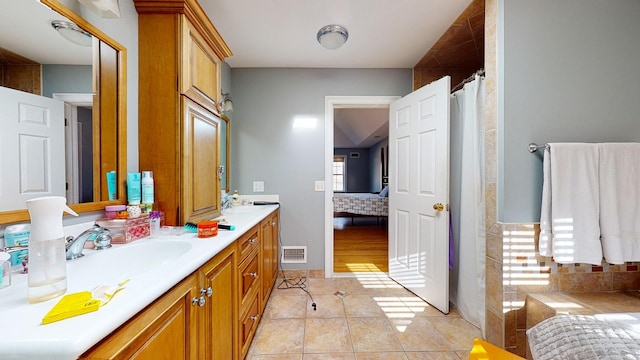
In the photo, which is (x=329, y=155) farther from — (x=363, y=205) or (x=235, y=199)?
(x=363, y=205)

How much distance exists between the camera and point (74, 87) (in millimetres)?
994

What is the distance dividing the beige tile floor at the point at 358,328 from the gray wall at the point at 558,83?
0.98m

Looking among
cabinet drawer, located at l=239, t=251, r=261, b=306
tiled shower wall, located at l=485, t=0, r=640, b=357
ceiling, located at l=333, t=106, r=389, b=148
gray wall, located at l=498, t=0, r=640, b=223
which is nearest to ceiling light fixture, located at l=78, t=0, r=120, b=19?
cabinet drawer, located at l=239, t=251, r=261, b=306

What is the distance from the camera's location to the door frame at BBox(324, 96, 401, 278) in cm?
266

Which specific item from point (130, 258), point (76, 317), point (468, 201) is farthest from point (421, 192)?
point (76, 317)

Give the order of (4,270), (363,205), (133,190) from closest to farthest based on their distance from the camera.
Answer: (4,270) → (133,190) → (363,205)

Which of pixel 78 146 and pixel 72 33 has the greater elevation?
pixel 72 33

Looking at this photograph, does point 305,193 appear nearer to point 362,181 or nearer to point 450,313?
point 450,313

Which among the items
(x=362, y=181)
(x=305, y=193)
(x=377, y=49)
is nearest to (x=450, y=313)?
(x=305, y=193)

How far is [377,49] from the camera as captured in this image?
91.0 inches

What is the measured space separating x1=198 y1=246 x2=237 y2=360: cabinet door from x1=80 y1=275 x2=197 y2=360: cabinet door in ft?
0.28

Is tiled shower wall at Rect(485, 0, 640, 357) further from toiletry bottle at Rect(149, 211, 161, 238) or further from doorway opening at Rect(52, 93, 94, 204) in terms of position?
doorway opening at Rect(52, 93, 94, 204)

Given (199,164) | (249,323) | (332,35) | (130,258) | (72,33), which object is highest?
(332,35)

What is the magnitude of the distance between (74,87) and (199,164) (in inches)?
25.5
